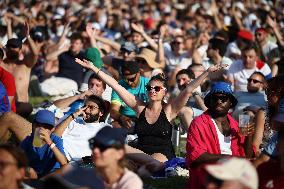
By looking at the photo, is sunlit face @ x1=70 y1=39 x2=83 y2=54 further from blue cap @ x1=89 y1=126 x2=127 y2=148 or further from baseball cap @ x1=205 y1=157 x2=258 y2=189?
baseball cap @ x1=205 y1=157 x2=258 y2=189

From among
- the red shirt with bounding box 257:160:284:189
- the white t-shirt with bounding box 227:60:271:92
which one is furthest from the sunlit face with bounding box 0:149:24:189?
the white t-shirt with bounding box 227:60:271:92

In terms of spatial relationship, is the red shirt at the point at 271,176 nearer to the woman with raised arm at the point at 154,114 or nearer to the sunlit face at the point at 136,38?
the woman with raised arm at the point at 154,114

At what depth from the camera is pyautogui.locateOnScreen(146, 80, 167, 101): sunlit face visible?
383 inches

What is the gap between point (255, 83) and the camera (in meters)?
12.7

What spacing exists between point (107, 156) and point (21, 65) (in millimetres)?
7926

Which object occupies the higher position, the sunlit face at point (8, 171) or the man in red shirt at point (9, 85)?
the man in red shirt at point (9, 85)

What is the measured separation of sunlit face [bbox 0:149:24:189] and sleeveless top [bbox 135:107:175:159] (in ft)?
11.7

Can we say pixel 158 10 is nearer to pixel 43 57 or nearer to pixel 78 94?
pixel 43 57

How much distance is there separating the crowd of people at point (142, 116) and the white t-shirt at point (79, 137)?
1 cm

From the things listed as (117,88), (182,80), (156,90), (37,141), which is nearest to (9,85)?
(182,80)

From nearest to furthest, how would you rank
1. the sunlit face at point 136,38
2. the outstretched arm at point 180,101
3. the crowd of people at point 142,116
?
1. the crowd of people at point 142,116
2. the outstretched arm at point 180,101
3. the sunlit face at point 136,38

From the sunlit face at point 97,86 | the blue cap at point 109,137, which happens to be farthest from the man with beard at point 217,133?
the sunlit face at point 97,86

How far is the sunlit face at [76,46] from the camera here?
1582cm

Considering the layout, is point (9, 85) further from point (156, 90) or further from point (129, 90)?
point (156, 90)
